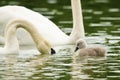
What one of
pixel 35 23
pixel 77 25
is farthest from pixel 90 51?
pixel 35 23

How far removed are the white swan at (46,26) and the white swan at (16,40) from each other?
127 centimetres

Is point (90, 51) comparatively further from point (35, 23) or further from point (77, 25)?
point (35, 23)

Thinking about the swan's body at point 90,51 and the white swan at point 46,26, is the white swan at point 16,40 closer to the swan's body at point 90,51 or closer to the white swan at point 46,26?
the swan's body at point 90,51

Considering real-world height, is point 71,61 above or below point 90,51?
below

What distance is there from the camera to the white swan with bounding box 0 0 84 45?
70.8ft

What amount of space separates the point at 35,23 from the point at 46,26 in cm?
32

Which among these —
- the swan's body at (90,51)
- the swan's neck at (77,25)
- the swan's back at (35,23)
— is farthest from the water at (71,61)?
the swan's back at (35,23)

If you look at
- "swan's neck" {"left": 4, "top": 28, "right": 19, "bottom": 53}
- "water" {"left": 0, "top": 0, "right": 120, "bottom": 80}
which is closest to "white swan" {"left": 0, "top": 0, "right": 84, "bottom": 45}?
"water" {"left": 0, "top": 0, "right": 120, "bottom": 80}

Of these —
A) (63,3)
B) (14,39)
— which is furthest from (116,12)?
(14,39)

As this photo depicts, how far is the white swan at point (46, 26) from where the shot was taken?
21.6m

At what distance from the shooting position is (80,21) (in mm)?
21734

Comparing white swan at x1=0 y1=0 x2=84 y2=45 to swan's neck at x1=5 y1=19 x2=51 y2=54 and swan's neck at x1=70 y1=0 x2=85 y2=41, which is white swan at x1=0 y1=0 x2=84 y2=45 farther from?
swan's neck at x1=5 y1=19 x2=51 y2=54

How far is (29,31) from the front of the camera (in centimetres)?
2011

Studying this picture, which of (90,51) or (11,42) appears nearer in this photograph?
(90,51)
